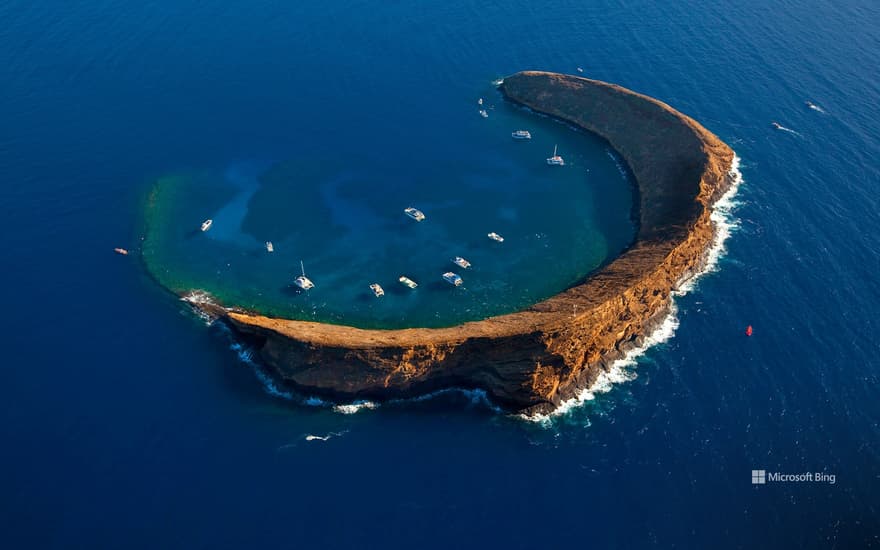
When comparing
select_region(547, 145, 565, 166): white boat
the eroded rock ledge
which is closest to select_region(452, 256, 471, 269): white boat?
the eroded rock ledge

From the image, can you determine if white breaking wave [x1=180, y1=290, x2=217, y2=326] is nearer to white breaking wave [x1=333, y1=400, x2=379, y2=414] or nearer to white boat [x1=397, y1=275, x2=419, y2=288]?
white breaking wave [x1=333, y1=400, x2=379, y2=414]

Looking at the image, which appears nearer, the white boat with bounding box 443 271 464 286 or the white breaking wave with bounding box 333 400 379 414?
the white breaking wave with bounding box 333 400 379 414

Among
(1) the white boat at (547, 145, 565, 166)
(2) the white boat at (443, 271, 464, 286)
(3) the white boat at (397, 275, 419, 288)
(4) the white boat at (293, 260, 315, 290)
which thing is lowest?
(4) the white boat at (293, 260, 315, 290)

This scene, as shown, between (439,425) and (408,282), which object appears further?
(408,282)

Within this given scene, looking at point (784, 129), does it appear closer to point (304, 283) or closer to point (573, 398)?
point (573, 398)

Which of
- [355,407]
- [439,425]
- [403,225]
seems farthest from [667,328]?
[355,407]

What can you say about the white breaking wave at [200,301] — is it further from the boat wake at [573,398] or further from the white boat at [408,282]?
the white boat at [408,282]
